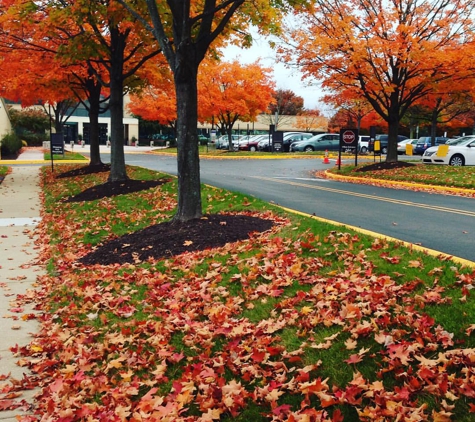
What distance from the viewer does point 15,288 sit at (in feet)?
23.0

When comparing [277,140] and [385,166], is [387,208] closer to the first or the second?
[385,166]

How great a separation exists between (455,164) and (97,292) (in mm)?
18260

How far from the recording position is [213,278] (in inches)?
247

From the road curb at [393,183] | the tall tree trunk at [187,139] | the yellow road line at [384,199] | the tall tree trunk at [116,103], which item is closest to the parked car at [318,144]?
the road curb at [393,183]

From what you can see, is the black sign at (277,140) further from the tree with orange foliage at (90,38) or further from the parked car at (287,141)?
the tree with orange foliage at (90,38)

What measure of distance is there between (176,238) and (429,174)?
12419 mm

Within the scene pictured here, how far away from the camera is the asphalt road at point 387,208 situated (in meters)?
7.88

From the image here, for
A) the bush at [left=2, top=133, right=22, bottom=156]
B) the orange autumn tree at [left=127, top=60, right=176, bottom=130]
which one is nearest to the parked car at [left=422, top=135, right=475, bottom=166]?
the orange autumn tree at [left=127, top=60, right=176, bottom=130]

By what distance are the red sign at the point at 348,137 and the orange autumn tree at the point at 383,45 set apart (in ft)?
7.73

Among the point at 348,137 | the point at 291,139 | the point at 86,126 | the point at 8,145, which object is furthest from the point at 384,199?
A: the point at 86,126

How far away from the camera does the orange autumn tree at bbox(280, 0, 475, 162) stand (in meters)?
17.5

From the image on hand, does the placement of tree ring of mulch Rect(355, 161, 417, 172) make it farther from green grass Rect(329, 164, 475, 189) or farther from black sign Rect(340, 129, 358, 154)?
black sign Rect(340, 129, 358, 154)

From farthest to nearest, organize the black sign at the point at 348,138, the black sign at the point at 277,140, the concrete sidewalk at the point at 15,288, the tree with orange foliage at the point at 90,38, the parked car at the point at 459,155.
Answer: the black sign at the point at 277,140 → the black sign at the point at 348,138 → the parked car at the point at 459,155 → the tree with orange foliage at the point at 90,38 → the concrete sidewalk at the point at 15,288

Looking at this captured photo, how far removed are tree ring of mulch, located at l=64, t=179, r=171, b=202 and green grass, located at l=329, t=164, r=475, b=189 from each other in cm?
799
